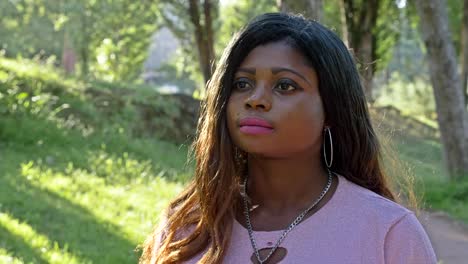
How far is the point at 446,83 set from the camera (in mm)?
10930

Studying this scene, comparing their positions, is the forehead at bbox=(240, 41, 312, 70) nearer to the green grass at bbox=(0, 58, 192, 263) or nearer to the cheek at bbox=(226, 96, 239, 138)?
Result: the cheek at bbox=(226, 96, 239, 138)

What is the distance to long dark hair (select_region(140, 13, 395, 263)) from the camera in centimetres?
215

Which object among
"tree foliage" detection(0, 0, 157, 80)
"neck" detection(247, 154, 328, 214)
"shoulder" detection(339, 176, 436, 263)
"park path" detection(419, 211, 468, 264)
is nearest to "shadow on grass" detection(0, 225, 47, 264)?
"park path" detection(419, 211, 468, 264)

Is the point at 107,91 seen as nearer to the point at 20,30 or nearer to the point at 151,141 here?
the point at 151,141

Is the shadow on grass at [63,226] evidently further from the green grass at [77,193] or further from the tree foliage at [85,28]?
the tree foliage at [85,28]

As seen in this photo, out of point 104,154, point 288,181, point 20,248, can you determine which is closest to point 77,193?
point 20,248

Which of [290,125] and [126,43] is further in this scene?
[126,43]

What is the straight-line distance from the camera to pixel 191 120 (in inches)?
651

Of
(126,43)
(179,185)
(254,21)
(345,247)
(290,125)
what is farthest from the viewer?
(126,43)

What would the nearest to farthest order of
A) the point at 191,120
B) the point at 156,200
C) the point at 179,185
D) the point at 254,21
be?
the point at 254,21 → the point at 156,200 → the point at 179,185 → the point at 191,120

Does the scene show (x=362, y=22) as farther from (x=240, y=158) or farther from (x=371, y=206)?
(x=371, y=206)

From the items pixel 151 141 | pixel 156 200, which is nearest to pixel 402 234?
pixel 156 200

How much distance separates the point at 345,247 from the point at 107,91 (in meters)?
13.8

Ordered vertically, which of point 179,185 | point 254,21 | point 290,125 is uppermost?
point 254,21
